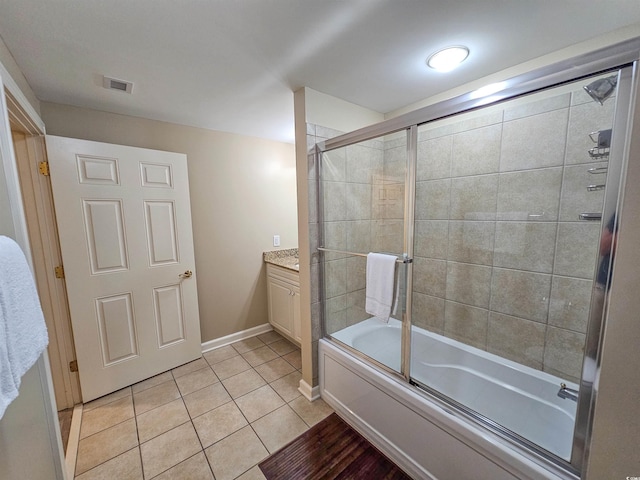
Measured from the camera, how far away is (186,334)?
2350 millimetres

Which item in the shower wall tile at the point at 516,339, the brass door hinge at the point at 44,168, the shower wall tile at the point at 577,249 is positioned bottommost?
the shower wall tile at the point at 516,339

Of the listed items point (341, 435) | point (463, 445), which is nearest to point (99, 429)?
point (341, 435)

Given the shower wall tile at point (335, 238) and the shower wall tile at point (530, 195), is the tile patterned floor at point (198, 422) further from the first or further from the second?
the shower wall tile at point (530, 195)

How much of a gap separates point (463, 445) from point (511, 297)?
3.28ft

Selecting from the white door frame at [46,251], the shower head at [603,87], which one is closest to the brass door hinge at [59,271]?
the white door frame at [46,251]

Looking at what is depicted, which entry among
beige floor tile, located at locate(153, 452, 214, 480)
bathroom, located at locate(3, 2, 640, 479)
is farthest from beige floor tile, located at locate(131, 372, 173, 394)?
beige floor tile, located at locate(153, 452, 214, 480)

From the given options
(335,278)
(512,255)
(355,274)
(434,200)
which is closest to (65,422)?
(335,278)

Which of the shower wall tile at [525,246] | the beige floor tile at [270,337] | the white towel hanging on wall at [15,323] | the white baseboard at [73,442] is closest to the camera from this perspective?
the white towel hanging on wall at [15,323]

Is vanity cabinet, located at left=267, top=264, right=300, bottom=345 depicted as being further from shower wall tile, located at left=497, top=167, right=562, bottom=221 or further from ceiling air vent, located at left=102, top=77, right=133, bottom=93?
ceiling air vent, located at left=102, top=77, right=133, bottom=93

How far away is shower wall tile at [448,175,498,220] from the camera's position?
171cm

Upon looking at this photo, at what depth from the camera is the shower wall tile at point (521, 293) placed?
4.99 feet

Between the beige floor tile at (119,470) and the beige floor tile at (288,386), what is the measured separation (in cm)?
91

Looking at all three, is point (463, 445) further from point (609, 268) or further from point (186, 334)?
point (186, 334)

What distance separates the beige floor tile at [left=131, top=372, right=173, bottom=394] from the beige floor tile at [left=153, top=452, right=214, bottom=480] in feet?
3.02
